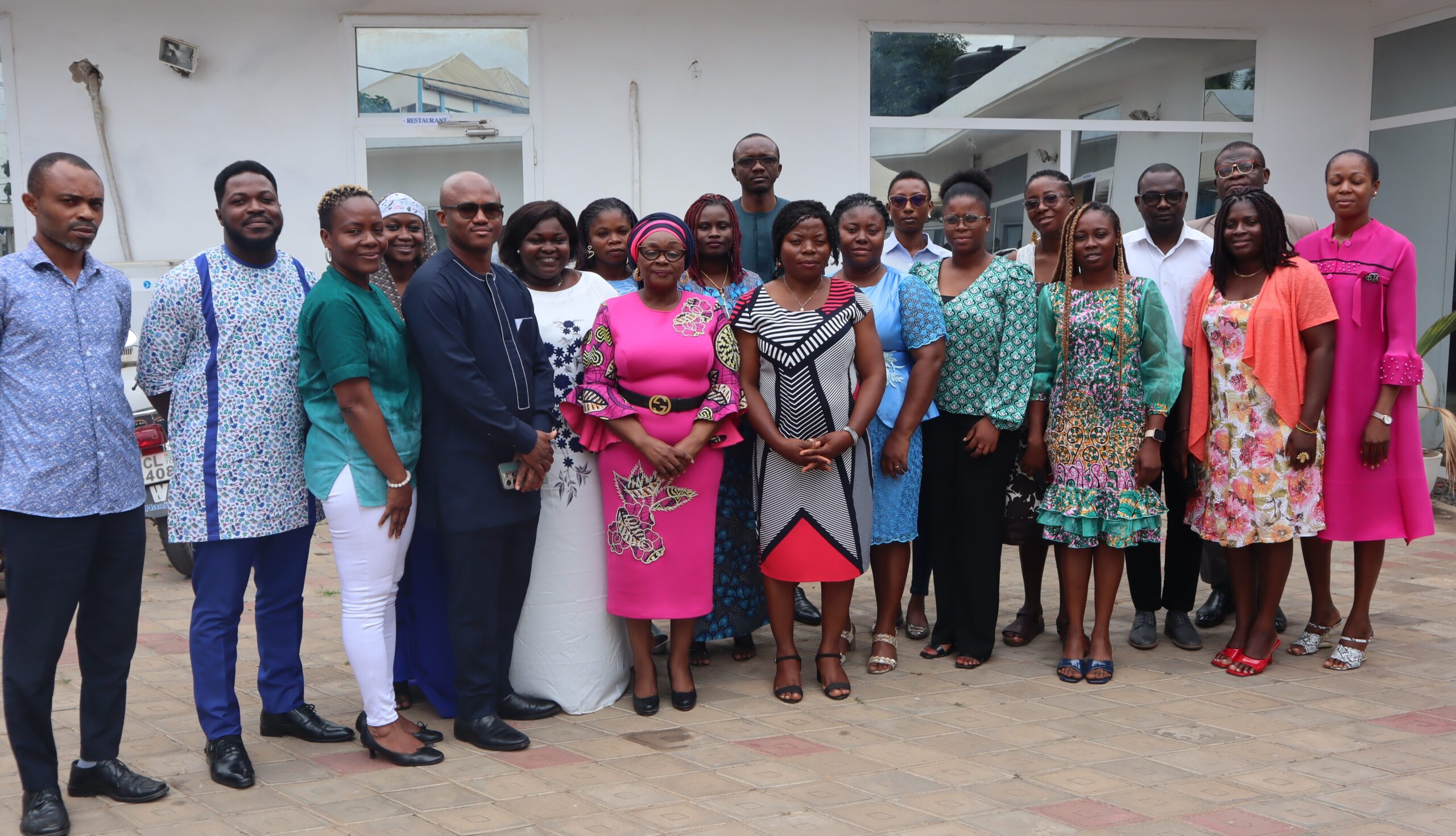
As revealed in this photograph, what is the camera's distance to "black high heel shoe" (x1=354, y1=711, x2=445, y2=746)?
3.98m

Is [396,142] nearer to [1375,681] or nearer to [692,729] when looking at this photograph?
[692,729]

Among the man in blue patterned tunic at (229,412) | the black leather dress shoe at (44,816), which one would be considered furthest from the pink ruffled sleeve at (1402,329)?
the black leather dress shoe at (44,816)

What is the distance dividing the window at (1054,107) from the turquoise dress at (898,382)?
4423mm

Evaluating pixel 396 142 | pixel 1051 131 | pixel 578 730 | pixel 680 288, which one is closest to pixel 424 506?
pixel 578 730

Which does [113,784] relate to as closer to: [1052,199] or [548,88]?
[1052,199]

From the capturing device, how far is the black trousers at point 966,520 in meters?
4.80

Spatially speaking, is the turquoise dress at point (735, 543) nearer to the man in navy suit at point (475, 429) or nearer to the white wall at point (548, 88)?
the man in navy suit at point (475, 429)

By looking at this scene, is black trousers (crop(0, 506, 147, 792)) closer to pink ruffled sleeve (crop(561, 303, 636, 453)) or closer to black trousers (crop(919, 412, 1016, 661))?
pink ruffled sleeve (crop(561, 303, 636, 453))

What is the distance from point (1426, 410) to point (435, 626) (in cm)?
803

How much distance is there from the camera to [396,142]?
28.1 feet

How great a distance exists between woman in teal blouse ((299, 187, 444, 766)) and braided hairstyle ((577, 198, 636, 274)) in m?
1.26

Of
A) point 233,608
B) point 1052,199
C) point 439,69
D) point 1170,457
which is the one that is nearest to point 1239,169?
point 1052,199

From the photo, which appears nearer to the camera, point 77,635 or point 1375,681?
point 77,635

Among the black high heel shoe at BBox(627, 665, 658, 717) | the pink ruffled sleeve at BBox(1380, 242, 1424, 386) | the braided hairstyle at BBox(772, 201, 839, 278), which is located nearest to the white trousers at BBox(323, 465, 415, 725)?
the black high heel shoe at BBox(627, 665, 658, 717)
